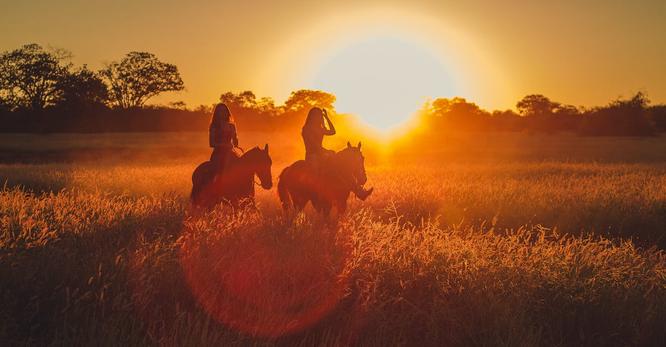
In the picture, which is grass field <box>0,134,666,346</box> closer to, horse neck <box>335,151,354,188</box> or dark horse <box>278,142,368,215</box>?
dark horse <box>278,142,368,215</box>

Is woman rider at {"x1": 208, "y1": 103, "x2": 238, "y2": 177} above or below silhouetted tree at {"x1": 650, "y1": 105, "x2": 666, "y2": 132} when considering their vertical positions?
below

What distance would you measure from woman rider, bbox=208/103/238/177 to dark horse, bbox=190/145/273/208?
10cm

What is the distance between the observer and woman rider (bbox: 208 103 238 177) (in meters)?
7.88

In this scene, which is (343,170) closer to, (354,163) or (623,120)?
(354,163)

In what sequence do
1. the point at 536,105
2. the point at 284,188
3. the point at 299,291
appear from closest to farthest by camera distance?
1. the point at 299,291
2. the point at 284,188
3. the point at 536,105

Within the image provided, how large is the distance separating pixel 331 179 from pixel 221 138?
1940 millimetres

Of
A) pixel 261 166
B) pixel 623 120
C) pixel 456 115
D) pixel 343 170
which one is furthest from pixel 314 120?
pixel 456 115

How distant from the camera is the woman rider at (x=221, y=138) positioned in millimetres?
7879

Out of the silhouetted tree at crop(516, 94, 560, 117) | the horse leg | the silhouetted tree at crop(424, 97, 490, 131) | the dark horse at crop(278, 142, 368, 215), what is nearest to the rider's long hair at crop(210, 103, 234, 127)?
the dark horse at crop(278, 142, 368, 215)

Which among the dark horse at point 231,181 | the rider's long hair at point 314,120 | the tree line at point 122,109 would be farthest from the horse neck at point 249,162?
the tree line at point 122,109

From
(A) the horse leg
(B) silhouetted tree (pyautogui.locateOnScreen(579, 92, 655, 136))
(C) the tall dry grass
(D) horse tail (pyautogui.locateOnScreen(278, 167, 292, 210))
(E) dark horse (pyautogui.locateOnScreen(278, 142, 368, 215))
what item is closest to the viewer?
(C) the tall dry grass

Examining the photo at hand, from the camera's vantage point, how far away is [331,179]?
823 centimetres

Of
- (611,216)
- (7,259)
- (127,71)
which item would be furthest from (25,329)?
(127,71)

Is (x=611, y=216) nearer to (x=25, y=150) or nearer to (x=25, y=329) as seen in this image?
(x=25, y=329)
